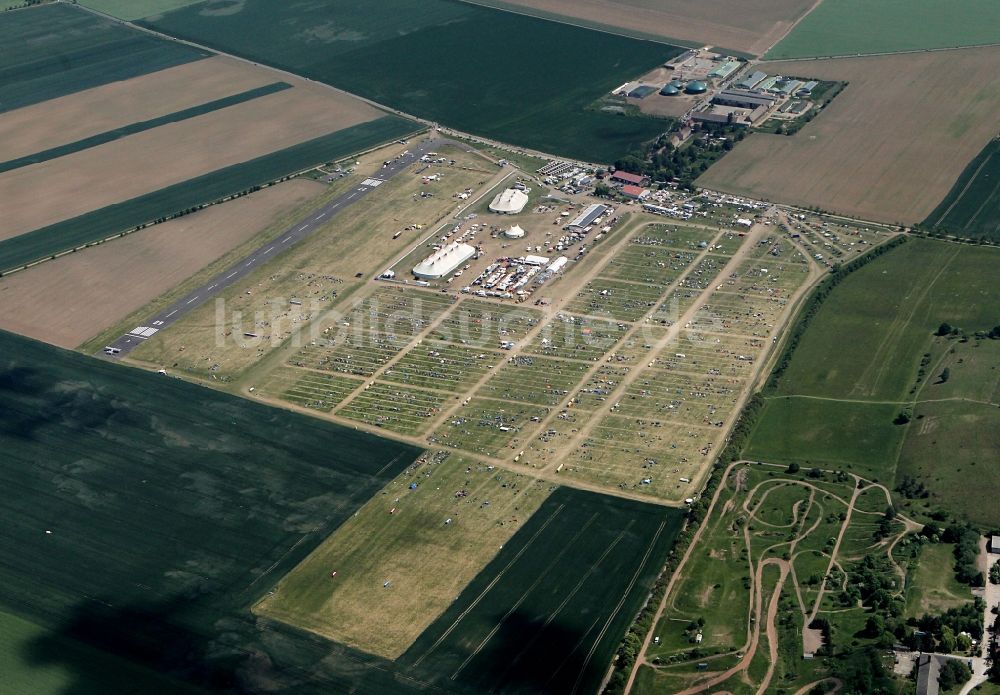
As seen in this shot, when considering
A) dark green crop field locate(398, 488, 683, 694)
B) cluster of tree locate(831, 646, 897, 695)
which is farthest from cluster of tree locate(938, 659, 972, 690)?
dark green crop field locate(398, 488, 683, 694)

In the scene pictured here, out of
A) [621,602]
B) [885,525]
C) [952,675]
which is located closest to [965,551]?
[885,525]

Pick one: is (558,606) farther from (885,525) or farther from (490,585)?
(885,525)

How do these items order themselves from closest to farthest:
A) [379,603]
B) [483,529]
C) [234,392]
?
[379,603] → [483,529] → [234,392]

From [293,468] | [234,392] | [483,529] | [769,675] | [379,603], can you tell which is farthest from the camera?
[234,392]

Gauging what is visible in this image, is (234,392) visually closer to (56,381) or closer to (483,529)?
(56,381)

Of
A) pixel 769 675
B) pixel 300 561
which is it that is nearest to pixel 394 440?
pixel 300 561

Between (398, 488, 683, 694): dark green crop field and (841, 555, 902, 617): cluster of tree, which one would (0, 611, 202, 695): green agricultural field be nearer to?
(398, 488, 683, 694): dark green crop field
